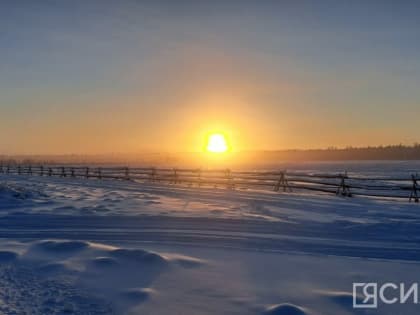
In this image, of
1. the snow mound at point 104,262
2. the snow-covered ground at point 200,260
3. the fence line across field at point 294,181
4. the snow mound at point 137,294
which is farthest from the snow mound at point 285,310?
the fence line across field at point 294,181

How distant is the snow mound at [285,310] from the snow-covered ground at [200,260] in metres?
0.01

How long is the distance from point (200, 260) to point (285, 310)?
2.55 metres

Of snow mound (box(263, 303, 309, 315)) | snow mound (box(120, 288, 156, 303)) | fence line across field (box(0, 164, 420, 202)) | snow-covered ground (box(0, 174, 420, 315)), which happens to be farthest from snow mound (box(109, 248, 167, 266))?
fence line across field (box(0, 164, 420, 202))

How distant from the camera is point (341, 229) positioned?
34.1 ft

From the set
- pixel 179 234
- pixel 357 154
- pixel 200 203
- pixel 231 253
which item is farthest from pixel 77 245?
pixel 357 154

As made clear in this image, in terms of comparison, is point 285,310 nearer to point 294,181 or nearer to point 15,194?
point 15,194

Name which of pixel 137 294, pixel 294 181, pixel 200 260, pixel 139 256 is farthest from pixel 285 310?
pixel 294 181

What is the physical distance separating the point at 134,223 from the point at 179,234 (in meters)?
1.98

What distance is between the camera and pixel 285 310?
16.7ft

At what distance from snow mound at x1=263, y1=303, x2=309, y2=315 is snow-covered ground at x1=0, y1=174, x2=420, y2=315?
1 centimetres

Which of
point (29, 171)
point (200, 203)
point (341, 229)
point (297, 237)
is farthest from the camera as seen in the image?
point (29, 171)

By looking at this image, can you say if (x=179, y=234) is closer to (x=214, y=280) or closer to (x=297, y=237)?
(x=297, y=237)

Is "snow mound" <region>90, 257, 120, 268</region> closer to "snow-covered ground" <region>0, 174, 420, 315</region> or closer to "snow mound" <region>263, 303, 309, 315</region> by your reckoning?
"snow-covered ground" <region>0, 174, 420, 315</region>

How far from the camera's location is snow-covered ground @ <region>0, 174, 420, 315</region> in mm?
5367
